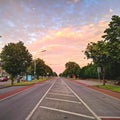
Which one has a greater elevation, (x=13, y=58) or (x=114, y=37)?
(x=114, y=37)

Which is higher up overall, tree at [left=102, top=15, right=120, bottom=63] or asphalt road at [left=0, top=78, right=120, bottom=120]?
tree at [left=102, top=15, right=120, bottom=63]

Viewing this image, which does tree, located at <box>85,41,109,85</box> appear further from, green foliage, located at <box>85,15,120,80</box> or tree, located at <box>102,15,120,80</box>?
tree, located at <box>102,15,120,80</box>

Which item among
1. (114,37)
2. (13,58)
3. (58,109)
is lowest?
(58,109)

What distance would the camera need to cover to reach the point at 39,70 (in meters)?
111

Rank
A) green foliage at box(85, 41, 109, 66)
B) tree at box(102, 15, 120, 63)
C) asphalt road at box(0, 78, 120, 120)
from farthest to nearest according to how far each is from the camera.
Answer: green foliage at box(85, 41, 109, 66) < tree at box(102, 15, 120, 63) < asphalt road at box(0, 78, 120, 120)

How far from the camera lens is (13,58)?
52.7 meters

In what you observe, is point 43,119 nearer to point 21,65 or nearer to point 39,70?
point 21,65

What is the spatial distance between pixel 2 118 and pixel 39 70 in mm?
99321

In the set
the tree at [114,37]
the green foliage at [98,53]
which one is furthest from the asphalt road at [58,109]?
the green foliage at [98,53]

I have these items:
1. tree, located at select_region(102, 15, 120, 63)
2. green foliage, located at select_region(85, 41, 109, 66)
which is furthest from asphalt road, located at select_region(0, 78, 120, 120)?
green foliage, located at select_region(85, 41, 109, 66)

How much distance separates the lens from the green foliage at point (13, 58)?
52.5 m

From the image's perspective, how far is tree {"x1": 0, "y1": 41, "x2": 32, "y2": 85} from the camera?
5247 centimetres

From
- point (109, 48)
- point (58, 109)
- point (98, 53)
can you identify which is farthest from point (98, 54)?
point (58, 109)

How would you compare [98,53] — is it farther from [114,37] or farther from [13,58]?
[13,58]
